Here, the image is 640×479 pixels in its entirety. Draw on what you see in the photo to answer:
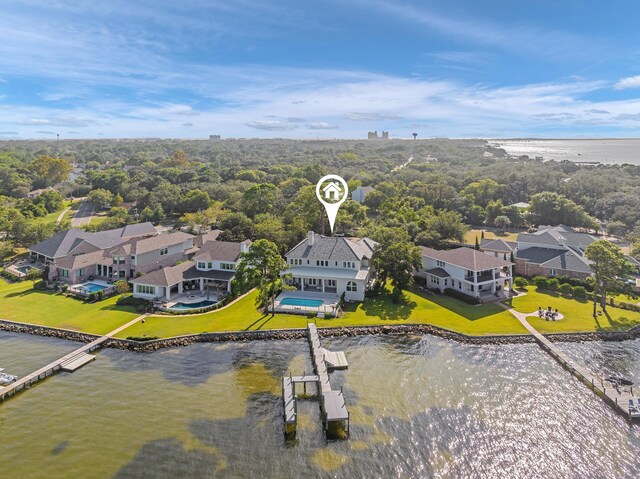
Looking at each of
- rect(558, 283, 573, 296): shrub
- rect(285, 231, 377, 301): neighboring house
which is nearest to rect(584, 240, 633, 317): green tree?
rect(558, 283, 573, 296): shrub

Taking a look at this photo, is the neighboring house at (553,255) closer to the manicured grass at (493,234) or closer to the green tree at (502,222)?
the manicured grass at (493,234)

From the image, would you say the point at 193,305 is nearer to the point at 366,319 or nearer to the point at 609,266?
the point at 366,319

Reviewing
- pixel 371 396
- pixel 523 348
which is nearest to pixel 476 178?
pixel 523 348

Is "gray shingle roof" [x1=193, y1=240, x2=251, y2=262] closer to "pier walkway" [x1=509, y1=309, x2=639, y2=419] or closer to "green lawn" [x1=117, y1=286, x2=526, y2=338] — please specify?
"green lawn" [x1=117, y1=286, x2=526, y2=338]

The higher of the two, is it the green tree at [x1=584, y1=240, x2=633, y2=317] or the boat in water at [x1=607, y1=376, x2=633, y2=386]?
the green tree at [x1=584, y1=240, x2=633, y2=317]

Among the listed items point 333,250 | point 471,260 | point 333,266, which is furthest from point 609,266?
point 333,250

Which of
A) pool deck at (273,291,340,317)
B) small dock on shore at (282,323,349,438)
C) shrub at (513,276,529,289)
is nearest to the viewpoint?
small dock on shore at (282,323,349,438)

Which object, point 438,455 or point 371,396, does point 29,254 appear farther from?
point 438,455
